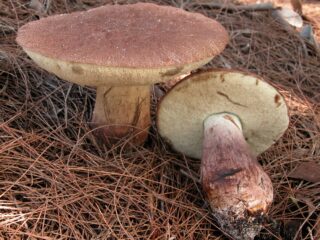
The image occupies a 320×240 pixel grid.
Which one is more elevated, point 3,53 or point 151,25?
point 151,25

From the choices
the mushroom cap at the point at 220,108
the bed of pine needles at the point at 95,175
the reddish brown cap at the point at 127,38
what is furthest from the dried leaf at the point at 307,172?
the reddish brown cap at the point at 127,38

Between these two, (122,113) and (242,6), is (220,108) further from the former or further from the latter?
(242,6)

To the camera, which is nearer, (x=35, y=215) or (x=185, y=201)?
(x=35, y=215)

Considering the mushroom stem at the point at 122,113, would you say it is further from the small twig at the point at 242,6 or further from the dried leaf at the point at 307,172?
the small twig at the point at 242,6

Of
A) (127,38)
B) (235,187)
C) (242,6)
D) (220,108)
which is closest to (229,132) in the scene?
(220,108)

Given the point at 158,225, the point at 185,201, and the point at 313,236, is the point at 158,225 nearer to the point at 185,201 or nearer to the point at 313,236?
the point at 185,201

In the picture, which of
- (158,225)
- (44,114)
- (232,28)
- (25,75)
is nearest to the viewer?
(158,225)

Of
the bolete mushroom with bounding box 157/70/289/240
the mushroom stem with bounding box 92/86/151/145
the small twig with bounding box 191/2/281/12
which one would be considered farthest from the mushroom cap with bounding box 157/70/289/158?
the small twig with bounding box 191/2/281/12

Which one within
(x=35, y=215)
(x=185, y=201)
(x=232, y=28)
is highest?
(x=35, y=215)

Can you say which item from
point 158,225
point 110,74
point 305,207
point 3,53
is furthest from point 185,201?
point 3,53

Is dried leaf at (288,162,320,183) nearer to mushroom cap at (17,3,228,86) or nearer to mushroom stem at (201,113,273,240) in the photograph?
mushroom stem at (201,113,273,240)
